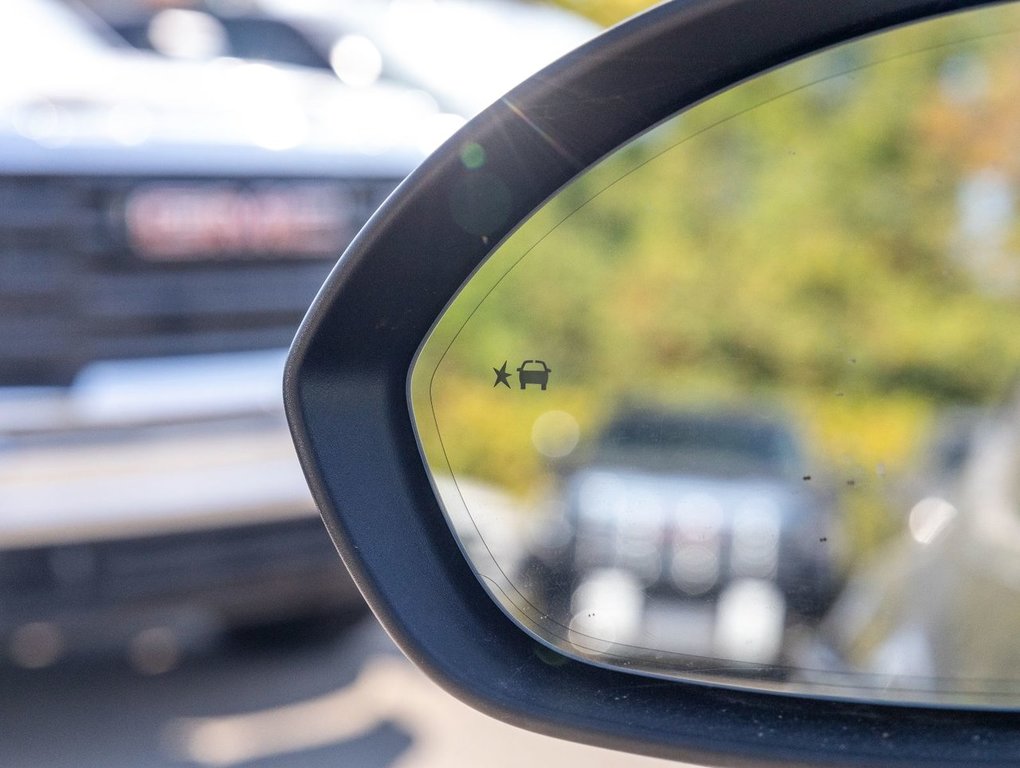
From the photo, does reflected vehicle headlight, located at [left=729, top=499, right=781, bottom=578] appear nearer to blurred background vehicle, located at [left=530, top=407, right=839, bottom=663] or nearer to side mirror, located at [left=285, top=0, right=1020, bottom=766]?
blurred background vehicle, located at [left=530, top=407, right=839, bottom=663]

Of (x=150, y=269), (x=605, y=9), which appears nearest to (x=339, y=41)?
(x=150, y=269)

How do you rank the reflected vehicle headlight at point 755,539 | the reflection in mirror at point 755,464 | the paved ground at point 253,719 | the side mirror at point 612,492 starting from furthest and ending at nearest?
1. the paved ground at point 253,719
2. the reflected vehicle headlight at point 755,539
3. the reflection in mirror at point 755,464
4. the side mirror at point 612,492

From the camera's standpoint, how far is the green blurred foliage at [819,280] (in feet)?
8.89

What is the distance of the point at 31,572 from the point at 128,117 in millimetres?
1292

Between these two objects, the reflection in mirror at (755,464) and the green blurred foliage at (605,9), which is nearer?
the reflection in mirror at (755,464)

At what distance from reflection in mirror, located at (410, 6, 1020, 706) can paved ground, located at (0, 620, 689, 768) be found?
1.00 meters

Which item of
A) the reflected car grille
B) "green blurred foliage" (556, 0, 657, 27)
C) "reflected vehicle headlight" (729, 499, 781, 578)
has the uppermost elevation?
"green blurred foliage" (556, 0, 657, 27)

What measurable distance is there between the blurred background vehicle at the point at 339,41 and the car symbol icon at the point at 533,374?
2.56m

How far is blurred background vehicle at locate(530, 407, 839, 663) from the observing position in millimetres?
1456

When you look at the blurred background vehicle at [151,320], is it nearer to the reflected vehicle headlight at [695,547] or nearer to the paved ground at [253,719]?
the paved ground at [253,719]

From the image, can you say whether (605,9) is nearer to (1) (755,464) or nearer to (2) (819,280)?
(2) (819,280)

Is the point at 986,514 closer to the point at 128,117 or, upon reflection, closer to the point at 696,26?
the point at 696,26

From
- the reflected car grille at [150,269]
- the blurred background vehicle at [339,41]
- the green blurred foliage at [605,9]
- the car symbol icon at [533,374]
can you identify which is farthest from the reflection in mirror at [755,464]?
the green blurred foliage at [605,9]

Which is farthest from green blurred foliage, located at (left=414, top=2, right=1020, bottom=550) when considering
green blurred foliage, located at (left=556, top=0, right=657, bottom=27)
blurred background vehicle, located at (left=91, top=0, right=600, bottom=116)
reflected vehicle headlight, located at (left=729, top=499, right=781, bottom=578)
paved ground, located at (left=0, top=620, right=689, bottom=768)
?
paved ground, located at (left=0, top=620, right=689, bottom=768)
